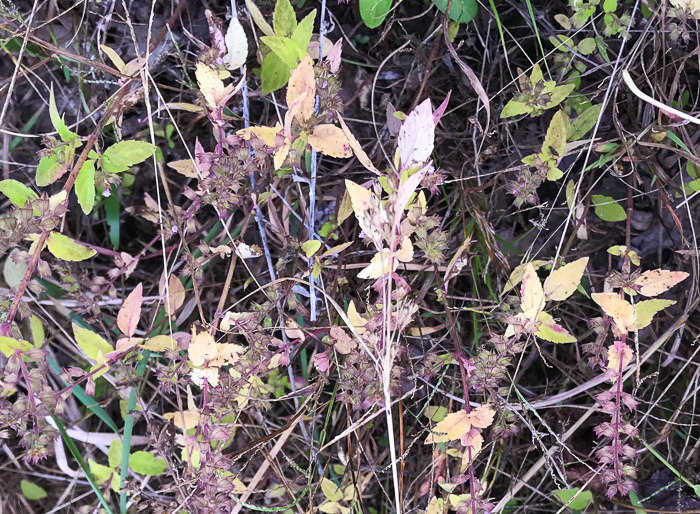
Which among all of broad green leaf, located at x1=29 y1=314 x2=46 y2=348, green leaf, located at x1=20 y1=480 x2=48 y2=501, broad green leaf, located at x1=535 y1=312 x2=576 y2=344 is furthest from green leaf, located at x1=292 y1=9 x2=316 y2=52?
green leaf, located at x1=20 y1=480 x2=48 y2=501

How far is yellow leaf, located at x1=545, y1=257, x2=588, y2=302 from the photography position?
1.04m

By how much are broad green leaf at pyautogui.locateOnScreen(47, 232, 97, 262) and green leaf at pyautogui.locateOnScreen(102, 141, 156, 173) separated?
173 millimetres

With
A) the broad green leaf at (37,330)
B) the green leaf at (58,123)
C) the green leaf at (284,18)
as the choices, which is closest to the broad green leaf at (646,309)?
the green leaf at (284,18)

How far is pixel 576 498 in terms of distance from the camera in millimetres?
1354

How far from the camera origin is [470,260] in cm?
139

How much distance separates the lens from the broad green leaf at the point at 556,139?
3.81 ft

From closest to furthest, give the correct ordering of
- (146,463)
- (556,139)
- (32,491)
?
1. (556,139)
2. (146,463)
3. (32,491)

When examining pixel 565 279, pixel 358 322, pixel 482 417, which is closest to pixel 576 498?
pixel 482 417

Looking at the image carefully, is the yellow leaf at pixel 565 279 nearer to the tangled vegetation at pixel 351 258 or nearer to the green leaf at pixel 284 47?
the tangled vegetation at pixel 351 258

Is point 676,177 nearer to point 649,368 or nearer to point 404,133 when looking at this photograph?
point 649,368

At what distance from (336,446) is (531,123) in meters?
0.99

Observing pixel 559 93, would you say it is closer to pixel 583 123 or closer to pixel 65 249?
pixel 583 123

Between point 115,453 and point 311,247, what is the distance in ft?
2.32

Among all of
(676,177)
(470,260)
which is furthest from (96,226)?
(676,177)
